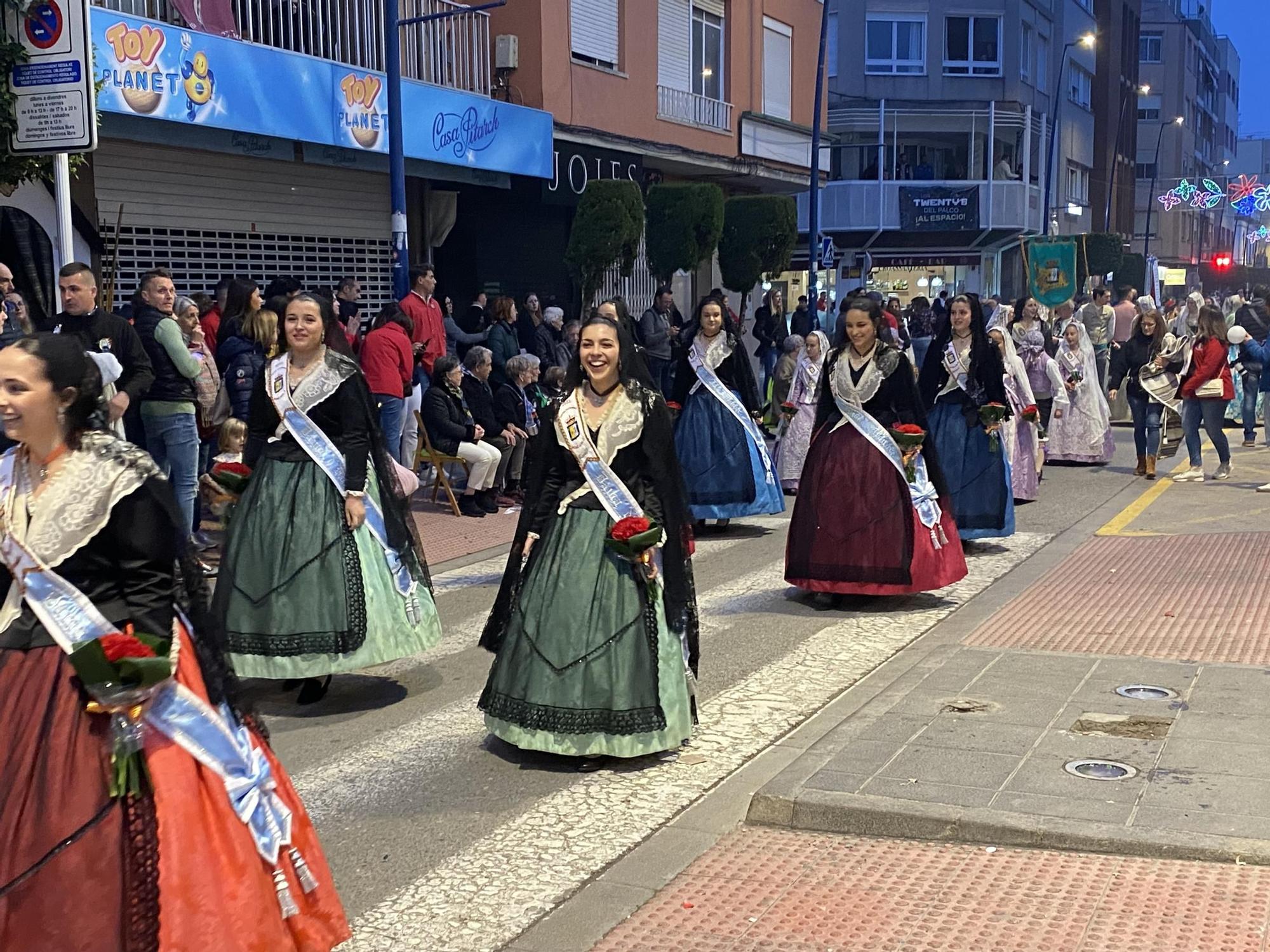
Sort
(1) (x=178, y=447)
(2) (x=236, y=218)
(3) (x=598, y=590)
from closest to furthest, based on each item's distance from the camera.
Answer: (3) (x=598, y=590), (1) (x=178, y=447), (2) (x=236, y=218)

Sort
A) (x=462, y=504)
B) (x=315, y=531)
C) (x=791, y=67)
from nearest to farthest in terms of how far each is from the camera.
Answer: (x=315, y=531)
(x=462, y=504)
(x=791, y=67)

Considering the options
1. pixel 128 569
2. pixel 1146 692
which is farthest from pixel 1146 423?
pixel 128 569

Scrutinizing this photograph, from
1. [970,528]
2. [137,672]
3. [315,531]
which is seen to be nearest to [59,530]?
[137,672]

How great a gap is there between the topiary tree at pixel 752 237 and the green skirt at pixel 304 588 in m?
16.7

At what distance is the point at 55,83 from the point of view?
8.94m

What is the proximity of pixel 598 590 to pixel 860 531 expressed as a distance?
3432mm

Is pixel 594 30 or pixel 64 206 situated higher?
pixel 594 30

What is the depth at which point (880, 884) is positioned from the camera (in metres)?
4.85

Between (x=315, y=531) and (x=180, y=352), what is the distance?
3856 mm

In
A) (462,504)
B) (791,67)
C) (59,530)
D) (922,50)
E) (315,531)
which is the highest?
(922,50)

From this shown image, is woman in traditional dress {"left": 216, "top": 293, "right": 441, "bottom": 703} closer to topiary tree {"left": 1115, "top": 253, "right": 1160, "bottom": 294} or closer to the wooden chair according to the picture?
the wooden chair

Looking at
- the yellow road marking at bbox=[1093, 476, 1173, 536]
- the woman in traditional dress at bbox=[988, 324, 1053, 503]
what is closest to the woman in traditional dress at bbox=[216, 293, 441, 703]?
the yellow road marking at bbox=[1093, 476, 1173, 536]

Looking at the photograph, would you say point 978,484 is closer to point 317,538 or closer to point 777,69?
point 317,538

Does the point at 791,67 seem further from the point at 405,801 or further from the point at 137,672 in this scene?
the point at 137,672
